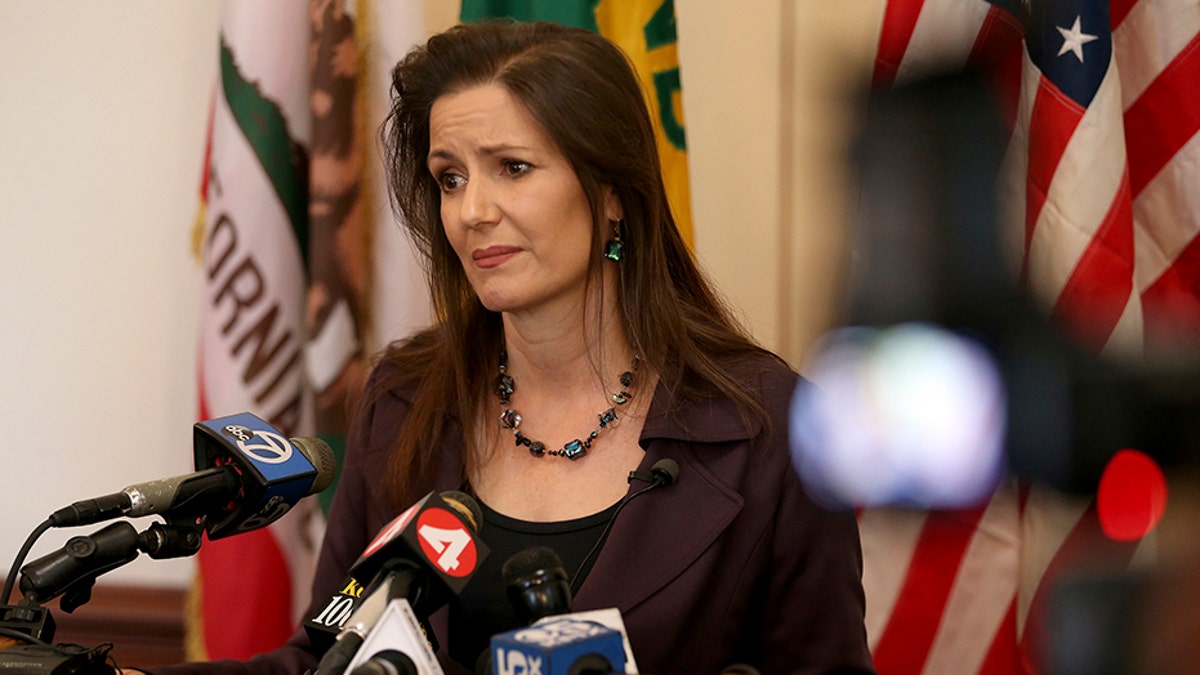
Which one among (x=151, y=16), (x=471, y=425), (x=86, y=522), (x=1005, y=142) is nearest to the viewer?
(x=1005, y=142)

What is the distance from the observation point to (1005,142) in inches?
29.3

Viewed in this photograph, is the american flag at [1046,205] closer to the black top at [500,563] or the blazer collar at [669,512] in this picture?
the blazer collar at [669,512]

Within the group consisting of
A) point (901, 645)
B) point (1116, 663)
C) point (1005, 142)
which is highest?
point (1005, 142)

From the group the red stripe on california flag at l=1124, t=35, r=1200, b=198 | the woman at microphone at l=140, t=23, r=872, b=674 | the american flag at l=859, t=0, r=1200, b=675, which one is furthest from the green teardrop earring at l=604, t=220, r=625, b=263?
the red stripe on california flag at l=1124, t=35, r=1200, b=198

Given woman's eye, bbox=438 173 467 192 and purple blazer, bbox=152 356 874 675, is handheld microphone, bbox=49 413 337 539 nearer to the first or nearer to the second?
purple blazer, bbox=152 356 874 675

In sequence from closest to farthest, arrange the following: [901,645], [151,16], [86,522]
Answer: [86,522], [901,645], [151,16]

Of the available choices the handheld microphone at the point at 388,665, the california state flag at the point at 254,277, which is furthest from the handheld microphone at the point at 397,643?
the california state flag at the point at 254,277

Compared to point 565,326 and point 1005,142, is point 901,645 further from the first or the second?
point 1005,142

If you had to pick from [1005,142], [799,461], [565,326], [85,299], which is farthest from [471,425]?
[85,299]

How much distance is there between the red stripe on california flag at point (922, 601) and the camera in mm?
1856

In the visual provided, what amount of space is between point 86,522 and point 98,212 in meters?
1.86

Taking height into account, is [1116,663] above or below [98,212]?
above

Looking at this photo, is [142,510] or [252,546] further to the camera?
[252,546]

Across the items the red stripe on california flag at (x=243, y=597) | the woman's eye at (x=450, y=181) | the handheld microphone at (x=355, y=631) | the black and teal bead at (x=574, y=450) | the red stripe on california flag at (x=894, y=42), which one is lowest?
the red stripe on california flag at (x=243, y=597)
